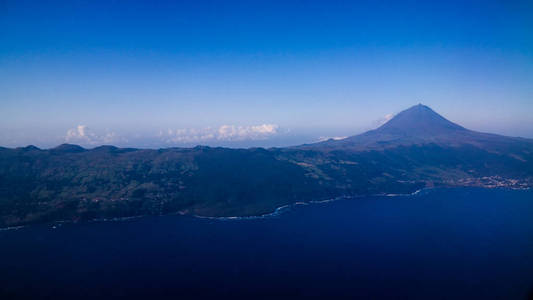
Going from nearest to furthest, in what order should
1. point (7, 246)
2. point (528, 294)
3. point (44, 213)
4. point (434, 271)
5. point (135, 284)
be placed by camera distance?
1. point (528, 294)
2. point (135, 284)
3. point (434, 271)
4. point (7, 246)
5. point (44, 213)

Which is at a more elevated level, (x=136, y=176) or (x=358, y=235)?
(x=136, y=176)

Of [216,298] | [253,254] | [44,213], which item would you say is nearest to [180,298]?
[216,298]

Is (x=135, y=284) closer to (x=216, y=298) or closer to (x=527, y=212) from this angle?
(x=216, y=298)

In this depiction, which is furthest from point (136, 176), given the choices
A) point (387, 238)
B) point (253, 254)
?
point (387, 238)

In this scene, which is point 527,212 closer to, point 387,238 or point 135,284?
point 387,238

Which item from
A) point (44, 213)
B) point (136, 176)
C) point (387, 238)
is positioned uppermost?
point (136, 176)

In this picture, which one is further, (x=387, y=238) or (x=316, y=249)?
(x=387, y=238)

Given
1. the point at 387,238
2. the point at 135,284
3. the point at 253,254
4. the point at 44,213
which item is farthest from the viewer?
the point at 44,213
